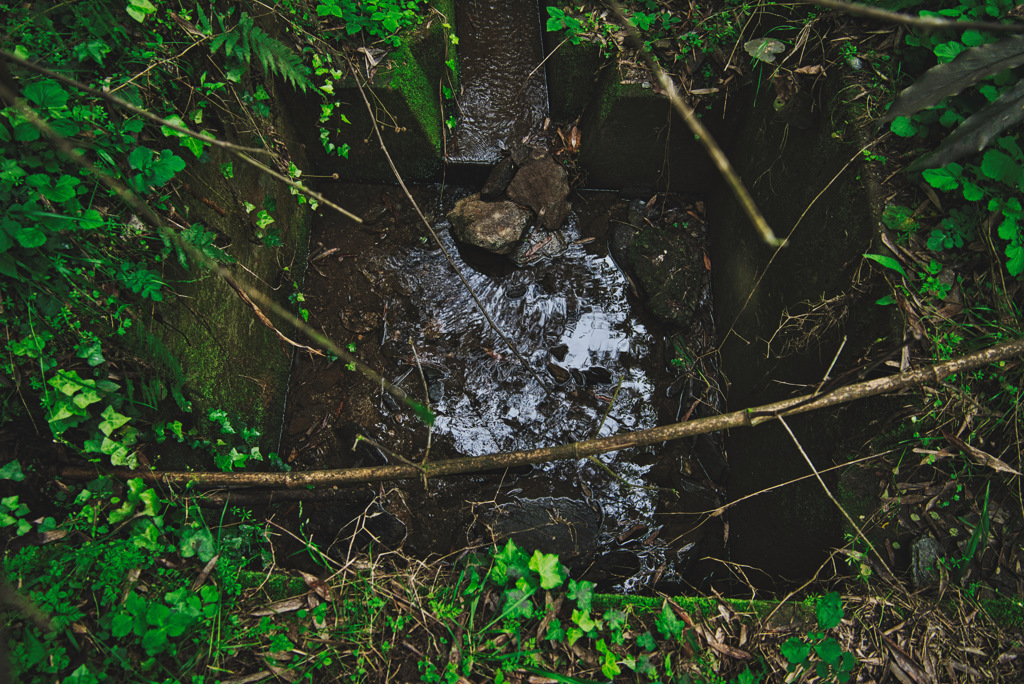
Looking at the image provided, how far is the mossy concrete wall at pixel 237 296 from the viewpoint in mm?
2291

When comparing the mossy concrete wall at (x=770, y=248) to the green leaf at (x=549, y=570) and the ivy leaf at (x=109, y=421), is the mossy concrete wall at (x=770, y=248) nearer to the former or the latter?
the green leaf at (x=549, y=570)

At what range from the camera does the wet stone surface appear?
9.37ft

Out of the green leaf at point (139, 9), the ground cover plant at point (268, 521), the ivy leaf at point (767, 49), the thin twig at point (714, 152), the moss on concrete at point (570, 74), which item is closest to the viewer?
the thin twig at point (714, 152)

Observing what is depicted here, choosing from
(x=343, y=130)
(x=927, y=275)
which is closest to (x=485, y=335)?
(x=343, y=130)

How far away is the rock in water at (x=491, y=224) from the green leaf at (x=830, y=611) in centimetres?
234

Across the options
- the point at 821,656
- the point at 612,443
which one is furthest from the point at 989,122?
the point at 821,656

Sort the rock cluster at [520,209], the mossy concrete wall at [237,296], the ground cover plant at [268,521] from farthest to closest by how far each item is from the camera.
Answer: the rock cluster at [520,209] < the mossy concrete wall at [237,296] < the ground cover plant at [268,521]

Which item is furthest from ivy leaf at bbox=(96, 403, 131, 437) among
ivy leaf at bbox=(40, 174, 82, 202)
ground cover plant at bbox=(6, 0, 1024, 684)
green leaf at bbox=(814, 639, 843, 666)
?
green leaf at bbox=(814, 639, 843, 666)

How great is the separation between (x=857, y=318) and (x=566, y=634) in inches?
73.9

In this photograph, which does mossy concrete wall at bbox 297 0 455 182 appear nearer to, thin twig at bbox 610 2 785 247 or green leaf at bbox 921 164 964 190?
thin twig at bbox 610 2 785 247

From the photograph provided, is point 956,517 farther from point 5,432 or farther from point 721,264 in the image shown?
point 5,432

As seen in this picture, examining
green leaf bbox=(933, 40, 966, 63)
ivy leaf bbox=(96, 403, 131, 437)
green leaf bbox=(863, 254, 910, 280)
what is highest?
green leaf bbox=(933, 40, 966, 63)

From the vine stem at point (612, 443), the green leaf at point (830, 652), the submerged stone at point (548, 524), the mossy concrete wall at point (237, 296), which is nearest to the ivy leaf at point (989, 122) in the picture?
the vine stem at point (612, 443)

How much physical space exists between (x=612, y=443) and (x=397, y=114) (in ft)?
7.08
